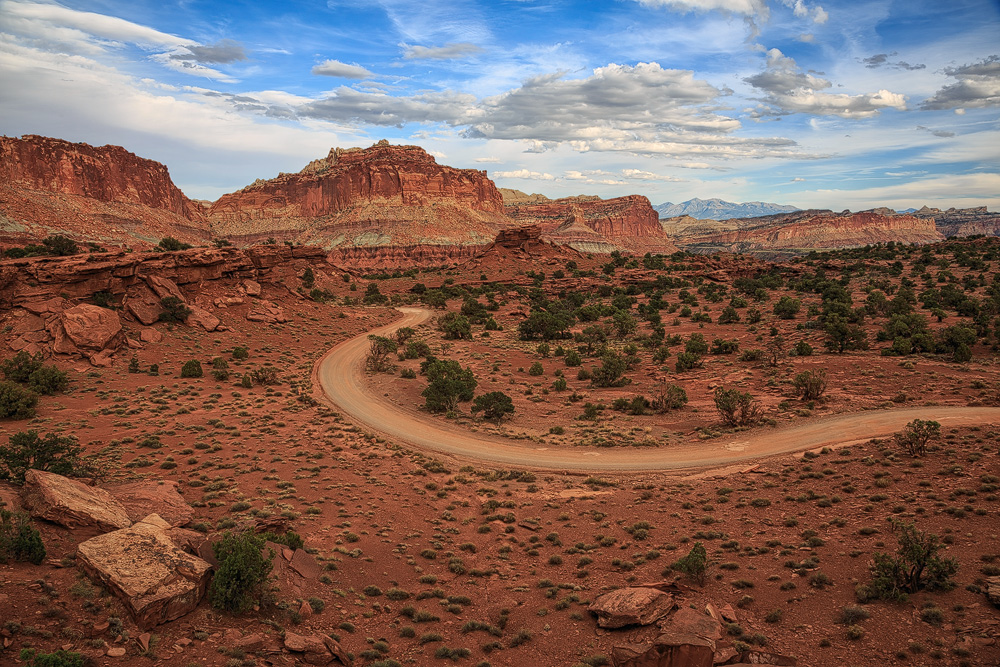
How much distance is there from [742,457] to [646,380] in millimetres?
15021

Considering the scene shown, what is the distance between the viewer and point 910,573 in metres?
11.4

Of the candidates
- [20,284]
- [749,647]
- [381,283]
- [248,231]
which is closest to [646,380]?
[749,647]

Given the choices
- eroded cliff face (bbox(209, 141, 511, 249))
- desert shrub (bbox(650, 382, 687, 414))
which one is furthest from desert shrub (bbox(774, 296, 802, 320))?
eroded cliff face (bbox(209, 141, 511, 249))

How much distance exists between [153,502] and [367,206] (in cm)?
14787

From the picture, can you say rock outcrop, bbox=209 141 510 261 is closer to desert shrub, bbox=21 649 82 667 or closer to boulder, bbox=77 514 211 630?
boulder, bbox=77 514 211 630

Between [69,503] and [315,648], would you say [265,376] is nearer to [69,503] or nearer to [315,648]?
[69,503]

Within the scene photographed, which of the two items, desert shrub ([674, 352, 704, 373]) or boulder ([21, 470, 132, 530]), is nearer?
boulder ([21, 470, 132, 530])

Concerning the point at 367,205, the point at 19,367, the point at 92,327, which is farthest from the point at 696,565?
the point at 367,205

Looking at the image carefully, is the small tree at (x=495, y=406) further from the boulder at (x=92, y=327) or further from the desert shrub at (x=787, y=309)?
the desert shrub at (x=787, y=309)

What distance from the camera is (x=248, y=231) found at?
158 meters

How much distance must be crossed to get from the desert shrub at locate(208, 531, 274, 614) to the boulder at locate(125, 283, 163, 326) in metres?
33.5

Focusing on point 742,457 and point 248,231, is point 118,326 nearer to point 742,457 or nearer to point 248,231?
point 742,457

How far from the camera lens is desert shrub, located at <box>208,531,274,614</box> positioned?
1077cm

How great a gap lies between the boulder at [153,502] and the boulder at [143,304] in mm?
26868
